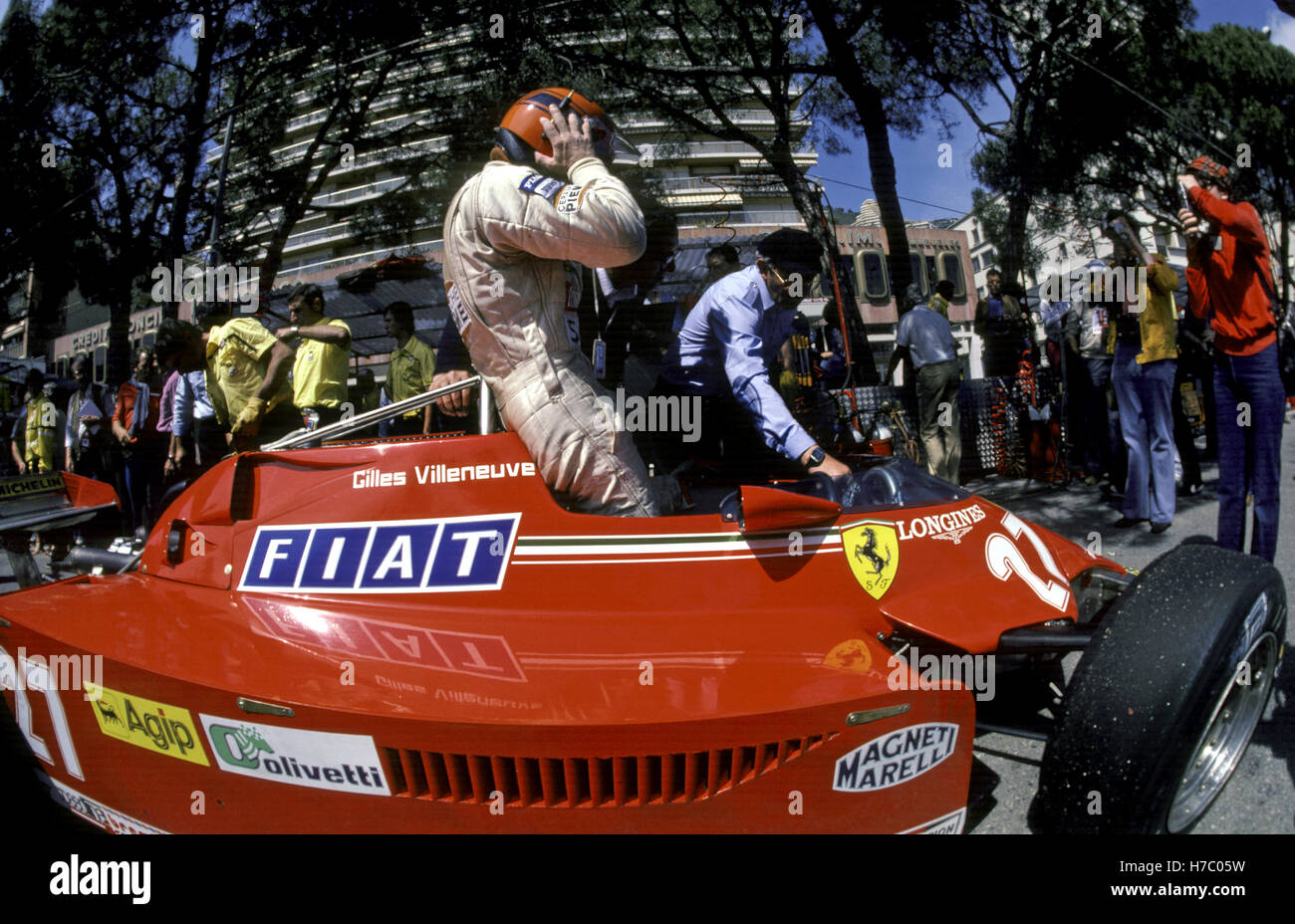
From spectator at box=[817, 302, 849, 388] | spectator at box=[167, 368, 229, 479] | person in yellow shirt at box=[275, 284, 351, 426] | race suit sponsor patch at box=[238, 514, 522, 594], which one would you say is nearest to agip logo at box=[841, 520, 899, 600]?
race suit sponsor patch at box=[238, 514, 522, 594]

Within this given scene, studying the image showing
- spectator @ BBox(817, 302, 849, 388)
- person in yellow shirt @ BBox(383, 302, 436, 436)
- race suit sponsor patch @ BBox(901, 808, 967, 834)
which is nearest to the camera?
A: race suit sponsor patch @ BBox(901, 808, 967, 834)

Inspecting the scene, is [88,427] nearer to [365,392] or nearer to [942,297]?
[365,392]

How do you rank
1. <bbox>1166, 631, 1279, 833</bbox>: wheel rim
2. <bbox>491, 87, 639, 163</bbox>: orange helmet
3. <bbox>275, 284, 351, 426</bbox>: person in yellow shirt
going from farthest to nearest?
<bbox>275, 284, 351, 426</bbox>: person in yellow shirt < <bbox>491, 87, 639, 163</bbox>: orange helmet < <bbox>1166, 631, 1279, 833</bbox>: wheel rim

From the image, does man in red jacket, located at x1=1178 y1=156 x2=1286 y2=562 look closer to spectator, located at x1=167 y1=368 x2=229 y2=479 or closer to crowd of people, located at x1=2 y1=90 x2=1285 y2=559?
crowd of people, located at x1=2 y1=90 x2=1285 y2=559

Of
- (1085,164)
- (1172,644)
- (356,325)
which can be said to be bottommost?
(1172,644)

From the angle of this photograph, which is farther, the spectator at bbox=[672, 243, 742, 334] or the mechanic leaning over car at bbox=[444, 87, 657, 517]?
the spectator at bbox=[672, 243, 742, 334]

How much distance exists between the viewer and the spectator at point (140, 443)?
21.0 feet

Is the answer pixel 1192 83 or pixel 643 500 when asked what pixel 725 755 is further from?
pixel 1192 83

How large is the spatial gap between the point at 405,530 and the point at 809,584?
93 centimetres

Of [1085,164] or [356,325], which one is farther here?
[1085,164]

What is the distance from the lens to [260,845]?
150 cm

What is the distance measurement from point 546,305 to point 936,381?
4.58m

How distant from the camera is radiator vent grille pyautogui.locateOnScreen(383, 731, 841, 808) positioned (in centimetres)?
135

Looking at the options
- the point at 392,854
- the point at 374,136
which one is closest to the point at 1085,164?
the point at 374,136
